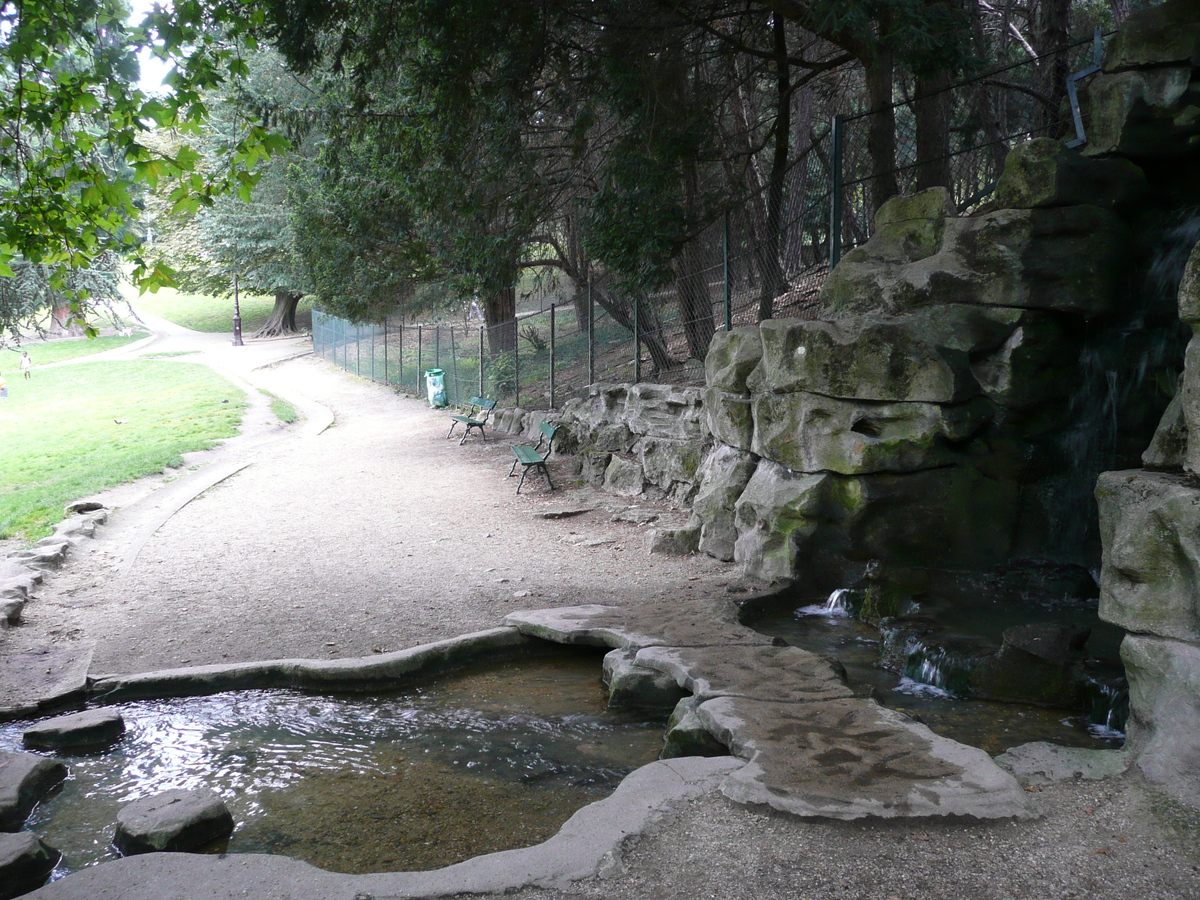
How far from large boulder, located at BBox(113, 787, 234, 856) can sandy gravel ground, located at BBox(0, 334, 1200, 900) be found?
5.44 feet

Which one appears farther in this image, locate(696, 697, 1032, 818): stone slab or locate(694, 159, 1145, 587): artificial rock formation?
locate(694, 159, 1145, 587): artificial rock formation

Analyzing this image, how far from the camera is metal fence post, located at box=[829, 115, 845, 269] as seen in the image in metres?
8.44

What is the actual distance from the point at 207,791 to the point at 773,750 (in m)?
2.60

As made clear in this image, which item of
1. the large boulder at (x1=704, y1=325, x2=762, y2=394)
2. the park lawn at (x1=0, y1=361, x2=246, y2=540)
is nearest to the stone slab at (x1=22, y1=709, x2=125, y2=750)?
the park lawn at (x1=0, y1=361, x2=246, y2=540)

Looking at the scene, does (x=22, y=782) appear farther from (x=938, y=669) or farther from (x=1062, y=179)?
(x=1062, y=179)

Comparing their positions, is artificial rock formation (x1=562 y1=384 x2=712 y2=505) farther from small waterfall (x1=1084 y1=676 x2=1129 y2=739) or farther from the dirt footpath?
small waterfall (x1=1084 y1=676 x2=1129 y2=739)

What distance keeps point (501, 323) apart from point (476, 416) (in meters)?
1.92

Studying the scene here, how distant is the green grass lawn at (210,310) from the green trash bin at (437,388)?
26.5 metres

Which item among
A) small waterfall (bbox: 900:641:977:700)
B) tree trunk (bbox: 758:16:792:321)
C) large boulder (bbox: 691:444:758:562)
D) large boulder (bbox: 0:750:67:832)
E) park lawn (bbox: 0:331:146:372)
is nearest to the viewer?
large boulder (bbox: 0:750:67:832)

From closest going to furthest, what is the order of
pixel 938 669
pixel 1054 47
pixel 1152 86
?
1. pixel 938 669
2. pixel 1152 86
3. pixel 1054 47

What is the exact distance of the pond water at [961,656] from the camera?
15.8 feet

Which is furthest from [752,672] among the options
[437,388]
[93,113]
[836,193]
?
[437,388]

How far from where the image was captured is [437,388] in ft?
71.4

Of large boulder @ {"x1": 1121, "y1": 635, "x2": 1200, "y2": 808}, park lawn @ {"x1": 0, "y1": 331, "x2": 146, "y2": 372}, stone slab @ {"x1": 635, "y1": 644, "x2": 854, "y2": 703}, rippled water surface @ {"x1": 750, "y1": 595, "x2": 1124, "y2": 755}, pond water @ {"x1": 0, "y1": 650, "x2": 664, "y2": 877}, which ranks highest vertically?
park lawn @ {"x1": 0, "y1": 331, "x2": 146, "y2": 372}
